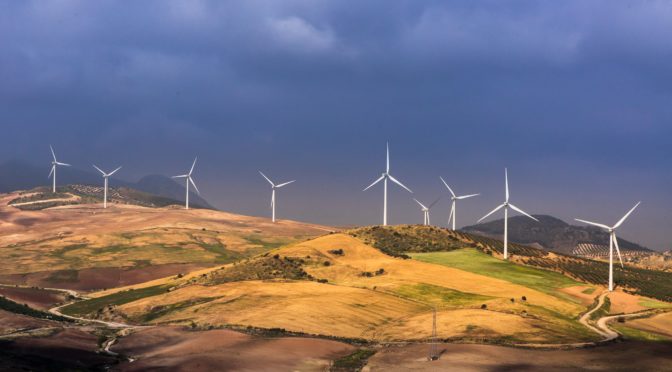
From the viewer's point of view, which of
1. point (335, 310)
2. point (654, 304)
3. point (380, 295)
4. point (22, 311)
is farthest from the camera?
point (654, 304)

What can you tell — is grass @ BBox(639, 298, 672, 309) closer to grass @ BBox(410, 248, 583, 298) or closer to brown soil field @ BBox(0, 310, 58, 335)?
grass @ BBox(410, 248, 583, 298)

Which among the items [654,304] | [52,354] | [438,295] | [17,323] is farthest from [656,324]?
[17,323]

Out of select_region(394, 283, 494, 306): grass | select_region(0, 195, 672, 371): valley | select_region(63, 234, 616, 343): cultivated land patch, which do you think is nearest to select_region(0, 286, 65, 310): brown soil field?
select_region(0, 195, 672, 371): valley

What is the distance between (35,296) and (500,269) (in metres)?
105

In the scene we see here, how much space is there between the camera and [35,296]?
463 feet

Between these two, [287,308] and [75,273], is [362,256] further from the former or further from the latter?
[75,273]

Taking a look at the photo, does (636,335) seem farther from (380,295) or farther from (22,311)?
(22,311)

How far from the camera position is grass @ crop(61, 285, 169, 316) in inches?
4901

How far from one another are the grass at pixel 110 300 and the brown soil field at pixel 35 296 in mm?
5856

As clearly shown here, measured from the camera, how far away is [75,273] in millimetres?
182500

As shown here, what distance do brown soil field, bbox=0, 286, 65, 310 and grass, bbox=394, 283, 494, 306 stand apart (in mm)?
71287

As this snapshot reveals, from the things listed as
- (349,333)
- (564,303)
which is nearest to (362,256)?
(564,303)

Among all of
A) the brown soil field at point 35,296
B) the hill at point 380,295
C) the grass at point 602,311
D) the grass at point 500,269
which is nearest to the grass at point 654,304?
the hill at point 380,295

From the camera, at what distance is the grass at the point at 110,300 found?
124 metres
